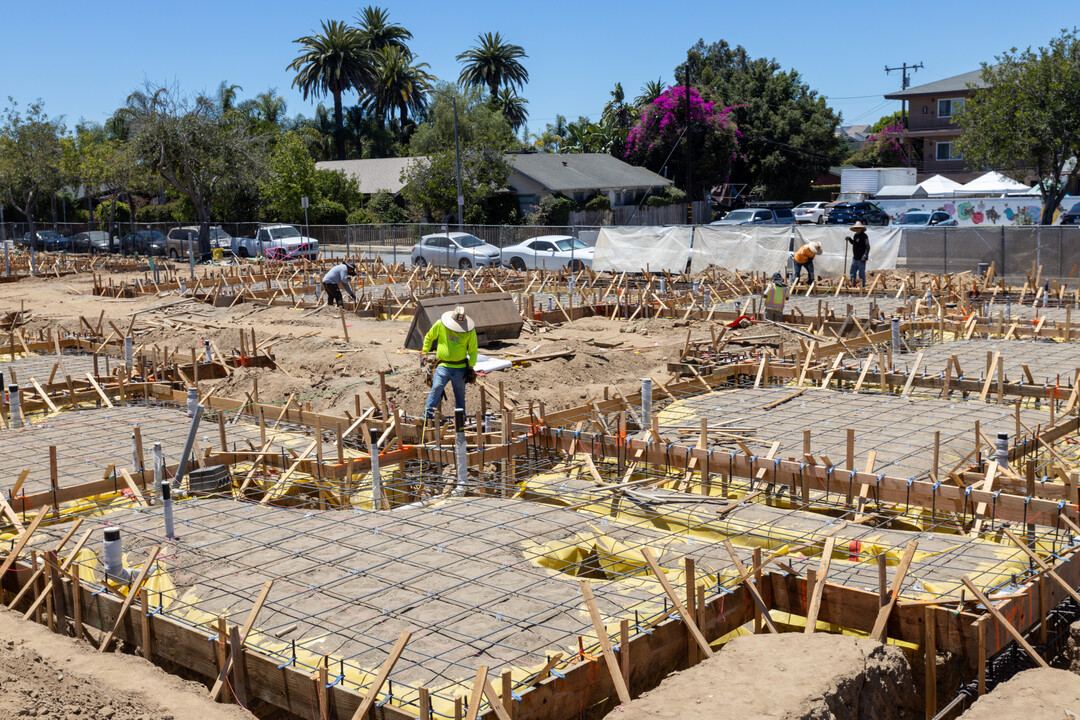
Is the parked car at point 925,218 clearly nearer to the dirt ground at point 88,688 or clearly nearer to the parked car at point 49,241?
the dirt ground at point 88,688

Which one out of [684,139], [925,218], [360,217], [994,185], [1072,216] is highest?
[684,139]

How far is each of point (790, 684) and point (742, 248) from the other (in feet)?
79.4

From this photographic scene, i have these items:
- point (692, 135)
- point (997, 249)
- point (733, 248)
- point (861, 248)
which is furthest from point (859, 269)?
point (692, 135)

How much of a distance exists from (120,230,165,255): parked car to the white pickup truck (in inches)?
173

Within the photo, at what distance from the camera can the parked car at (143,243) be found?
45562mm

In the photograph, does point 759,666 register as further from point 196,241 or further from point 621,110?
point 621,110

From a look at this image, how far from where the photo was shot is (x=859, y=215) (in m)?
44.3

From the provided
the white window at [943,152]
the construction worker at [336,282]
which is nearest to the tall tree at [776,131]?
the white window at [943,152]

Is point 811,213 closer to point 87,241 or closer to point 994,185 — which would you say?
point 994,185

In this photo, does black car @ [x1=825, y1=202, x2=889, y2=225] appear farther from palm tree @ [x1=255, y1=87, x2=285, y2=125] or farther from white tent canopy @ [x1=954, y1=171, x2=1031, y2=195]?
palm tree @ [x1=255, y1=87, x2=285, y2=125]

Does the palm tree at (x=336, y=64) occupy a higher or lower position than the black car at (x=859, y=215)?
higher

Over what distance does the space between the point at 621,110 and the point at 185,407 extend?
56.3m

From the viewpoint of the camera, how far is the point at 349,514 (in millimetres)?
9242

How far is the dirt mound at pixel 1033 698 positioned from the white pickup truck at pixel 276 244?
34.9 m
